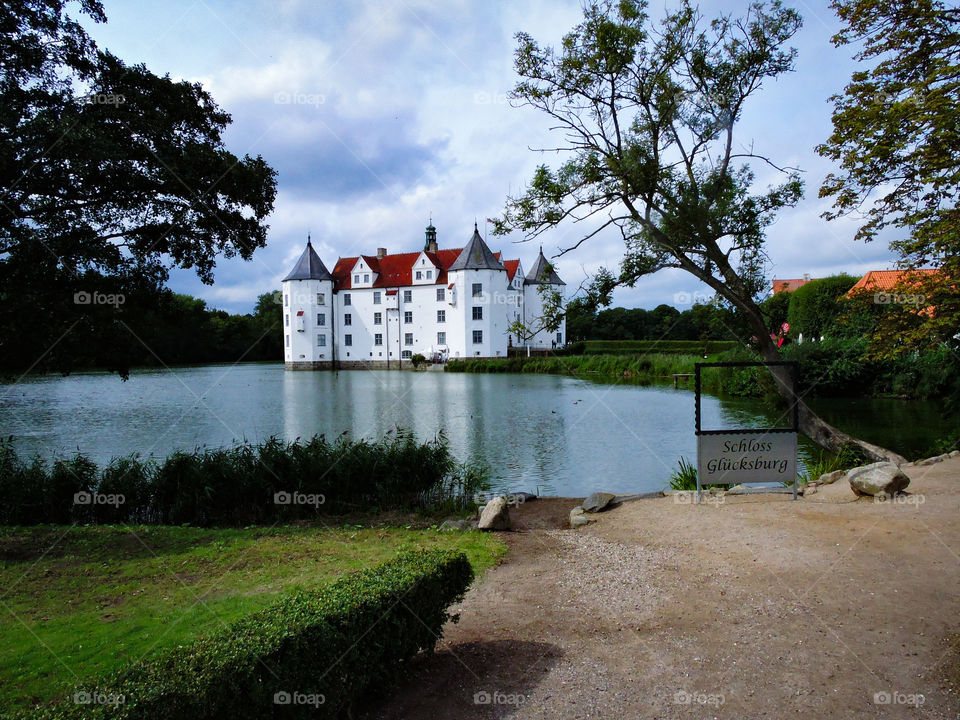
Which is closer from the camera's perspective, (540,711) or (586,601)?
(540,711)

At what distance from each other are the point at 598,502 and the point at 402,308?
55.0m

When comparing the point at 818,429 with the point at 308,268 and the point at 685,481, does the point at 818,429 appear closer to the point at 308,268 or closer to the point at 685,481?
the point at 685,481

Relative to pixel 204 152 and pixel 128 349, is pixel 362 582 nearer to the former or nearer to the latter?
pixel 128 349

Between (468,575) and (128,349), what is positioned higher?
(128,349)

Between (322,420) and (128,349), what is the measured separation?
13.1 m

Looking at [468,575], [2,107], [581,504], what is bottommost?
[581,504]

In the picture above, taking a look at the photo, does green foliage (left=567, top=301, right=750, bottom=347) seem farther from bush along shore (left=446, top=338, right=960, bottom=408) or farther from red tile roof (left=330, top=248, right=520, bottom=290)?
bush along shore (left=446, top=338, right=960, bottom=408)

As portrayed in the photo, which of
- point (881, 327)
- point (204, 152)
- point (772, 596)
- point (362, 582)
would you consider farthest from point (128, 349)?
point (881, 327)

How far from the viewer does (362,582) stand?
384 cm

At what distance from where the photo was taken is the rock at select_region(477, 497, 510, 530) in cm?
794

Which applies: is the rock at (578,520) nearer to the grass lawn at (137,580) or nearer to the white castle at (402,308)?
the grass lawn at (137,580)

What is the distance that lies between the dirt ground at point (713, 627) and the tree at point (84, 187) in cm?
597

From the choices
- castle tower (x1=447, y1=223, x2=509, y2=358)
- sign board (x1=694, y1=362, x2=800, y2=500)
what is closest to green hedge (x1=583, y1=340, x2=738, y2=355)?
castle tower (x1=447, y1=223, x2=509, y2=358)

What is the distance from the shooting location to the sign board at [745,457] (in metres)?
9.16
